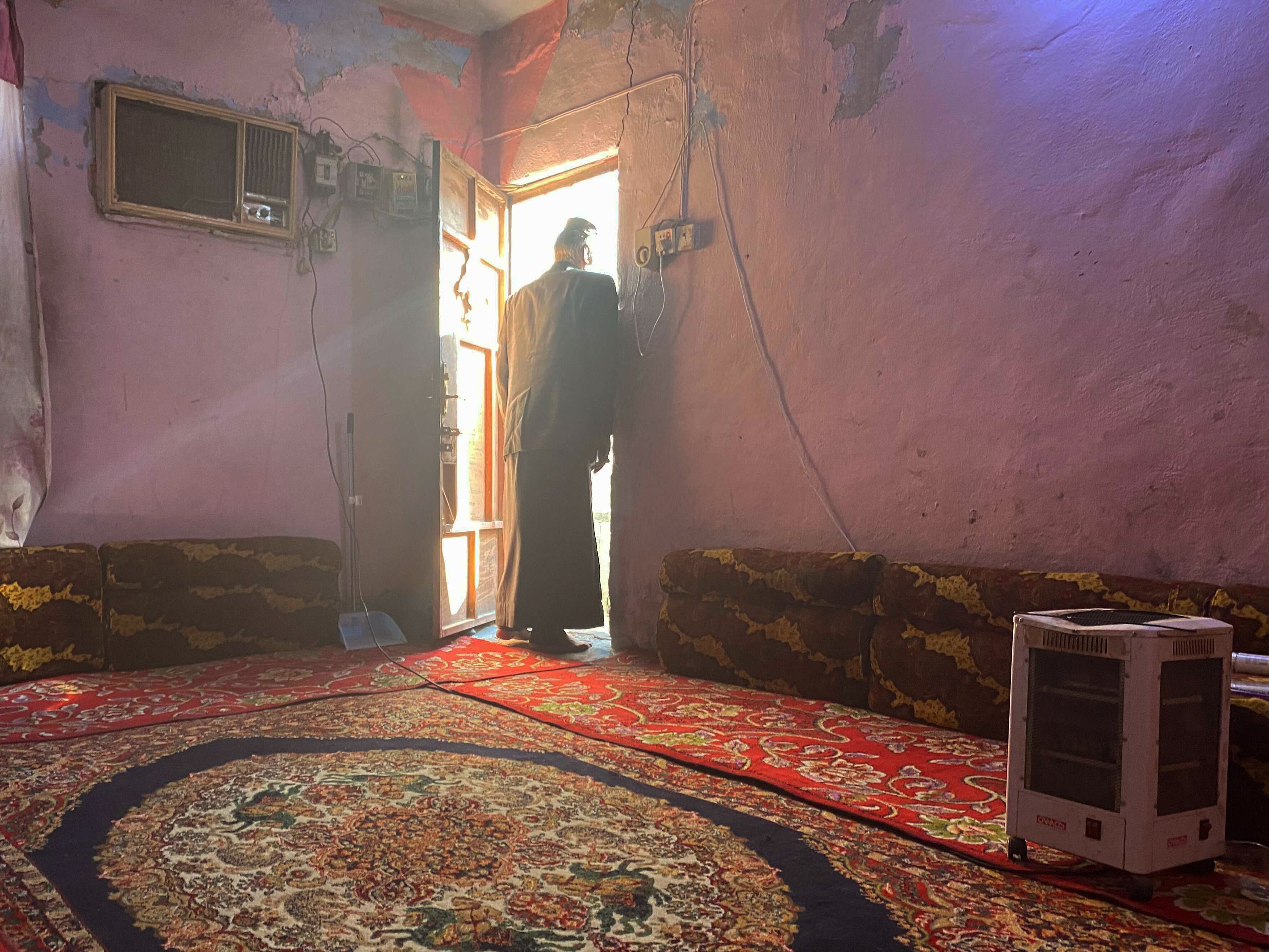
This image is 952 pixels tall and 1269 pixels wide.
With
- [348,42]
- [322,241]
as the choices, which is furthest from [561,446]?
[348,42]

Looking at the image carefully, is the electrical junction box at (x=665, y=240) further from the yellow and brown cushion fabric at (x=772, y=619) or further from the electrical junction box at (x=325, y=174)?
the electrical junction box at (x=325, y=174)

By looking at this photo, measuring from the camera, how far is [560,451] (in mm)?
4270

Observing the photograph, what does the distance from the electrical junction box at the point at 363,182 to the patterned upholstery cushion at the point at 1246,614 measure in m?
4.24

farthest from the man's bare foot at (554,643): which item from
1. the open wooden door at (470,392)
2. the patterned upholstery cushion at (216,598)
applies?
the patterned upholstery cushion at (216,598)

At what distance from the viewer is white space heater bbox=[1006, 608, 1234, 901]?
1.66m

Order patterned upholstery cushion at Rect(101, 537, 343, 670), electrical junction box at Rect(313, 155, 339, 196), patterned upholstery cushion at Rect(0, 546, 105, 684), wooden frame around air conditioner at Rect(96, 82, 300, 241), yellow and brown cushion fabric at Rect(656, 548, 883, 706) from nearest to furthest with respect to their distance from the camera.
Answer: yellow and brown cushion fabric at Rect(656, 548, 883, 706)
patterned upholstery cushion at Rect(0, 546, 105, 684)
patterned upholstery cushion at Rect(101, 537, 343, 670)
wooden frame around air conditioner at Rect(96, 82, 300, 241)
electrical junction box at Rect(313, 155, 339, 196)

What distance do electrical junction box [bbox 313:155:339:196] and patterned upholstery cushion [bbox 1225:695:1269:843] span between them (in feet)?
14.6

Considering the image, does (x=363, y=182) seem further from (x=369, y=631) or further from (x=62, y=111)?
(x=369, y=631)

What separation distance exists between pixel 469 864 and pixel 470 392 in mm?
3356

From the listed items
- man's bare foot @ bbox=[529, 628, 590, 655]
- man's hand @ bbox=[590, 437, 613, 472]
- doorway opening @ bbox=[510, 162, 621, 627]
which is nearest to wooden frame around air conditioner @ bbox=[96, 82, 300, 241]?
doorway opening @ bbox=[510, 162, 621, 627]

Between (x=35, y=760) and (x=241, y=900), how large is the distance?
1.25m

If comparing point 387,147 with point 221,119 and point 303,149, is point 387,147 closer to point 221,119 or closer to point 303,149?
point 303,149

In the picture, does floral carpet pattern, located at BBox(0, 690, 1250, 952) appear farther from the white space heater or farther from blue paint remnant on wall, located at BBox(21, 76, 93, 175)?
blue paint remnant on wall, located at BBox(21, 76, 93, 175)

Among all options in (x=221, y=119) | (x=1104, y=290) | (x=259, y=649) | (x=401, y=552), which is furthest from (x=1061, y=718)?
(x=221, y=119)
